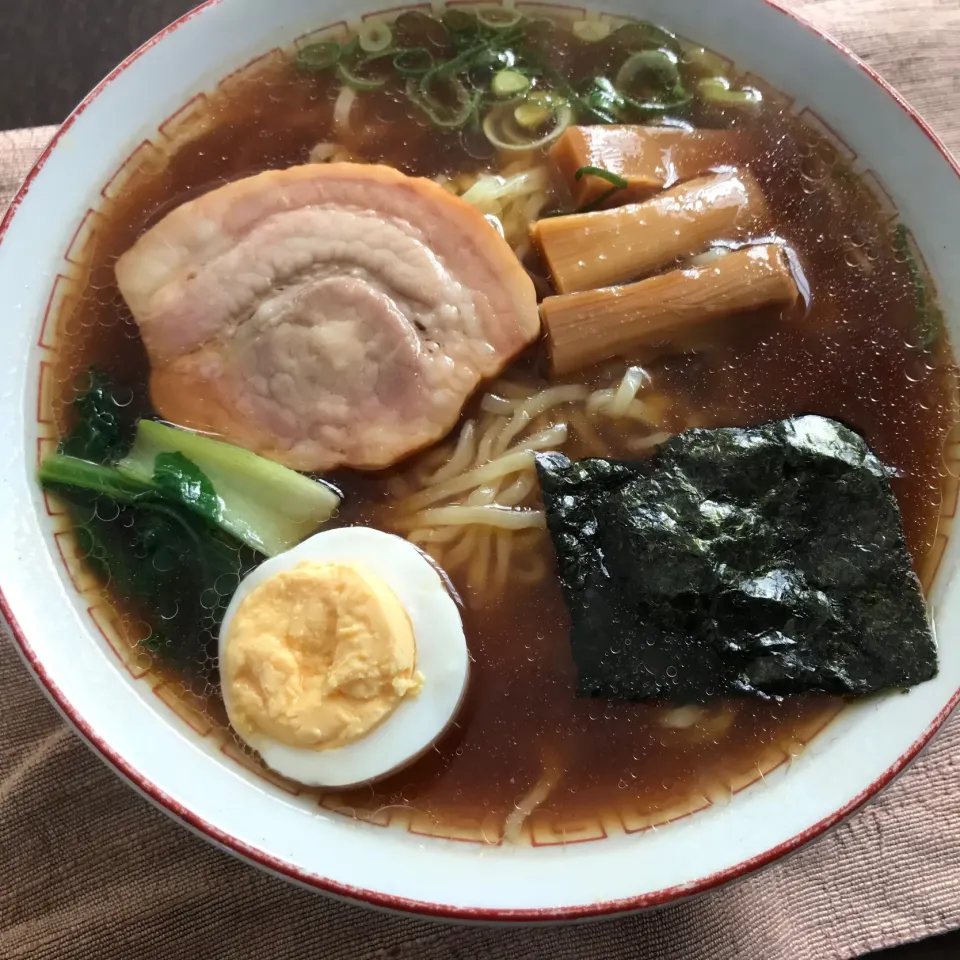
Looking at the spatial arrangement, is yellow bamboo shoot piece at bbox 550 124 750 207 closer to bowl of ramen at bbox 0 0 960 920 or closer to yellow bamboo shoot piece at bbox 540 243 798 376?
bowl of ramen at bbox 0 0 960 920

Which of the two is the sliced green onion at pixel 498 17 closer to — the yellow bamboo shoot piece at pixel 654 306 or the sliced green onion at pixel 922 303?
the yellow bamboo shoot piece at pixel 654 306

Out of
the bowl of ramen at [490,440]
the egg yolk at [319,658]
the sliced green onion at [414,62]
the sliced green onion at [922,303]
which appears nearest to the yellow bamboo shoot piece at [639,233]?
the bowl of ramen at [490,440]

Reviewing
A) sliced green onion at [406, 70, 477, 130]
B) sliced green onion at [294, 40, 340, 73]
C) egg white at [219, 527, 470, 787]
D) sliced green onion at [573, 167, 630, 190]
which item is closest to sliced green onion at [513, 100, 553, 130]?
sliced green onion at [406, 70, 477, 130]

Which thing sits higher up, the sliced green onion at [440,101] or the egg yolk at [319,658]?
the sliced green onion at [440,101]

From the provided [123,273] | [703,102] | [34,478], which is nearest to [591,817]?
[34,478]

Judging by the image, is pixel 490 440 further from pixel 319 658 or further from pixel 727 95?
pixel 727 95

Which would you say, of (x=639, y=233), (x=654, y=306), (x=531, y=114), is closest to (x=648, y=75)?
(x=531, y=114)
